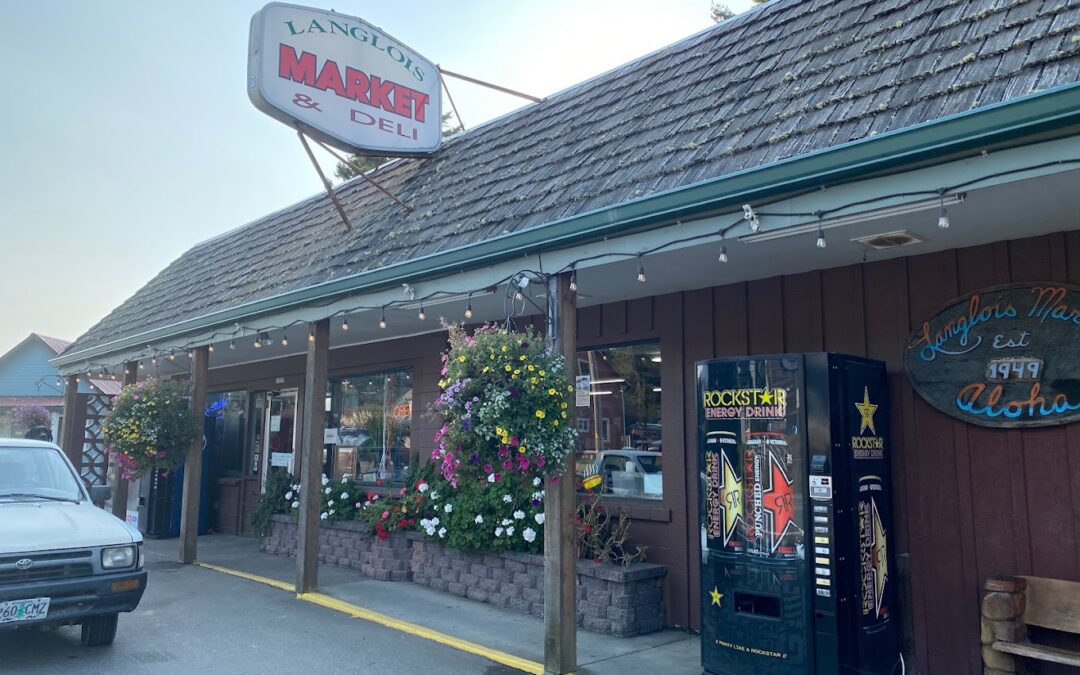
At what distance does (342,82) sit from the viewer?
9383mm

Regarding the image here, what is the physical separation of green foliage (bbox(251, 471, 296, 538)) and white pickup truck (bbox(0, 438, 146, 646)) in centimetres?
467

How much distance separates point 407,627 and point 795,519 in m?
3.67

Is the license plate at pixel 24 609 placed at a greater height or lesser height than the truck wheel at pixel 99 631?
greater

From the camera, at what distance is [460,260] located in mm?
6691

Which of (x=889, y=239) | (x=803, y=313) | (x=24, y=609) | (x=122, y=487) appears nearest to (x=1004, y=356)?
(x=889, y=239)

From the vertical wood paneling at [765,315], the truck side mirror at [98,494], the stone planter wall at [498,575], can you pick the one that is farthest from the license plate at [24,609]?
the vertical wood paneling at [765,315]

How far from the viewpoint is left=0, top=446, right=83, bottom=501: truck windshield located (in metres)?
6.76

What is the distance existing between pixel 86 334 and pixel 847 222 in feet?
49.0

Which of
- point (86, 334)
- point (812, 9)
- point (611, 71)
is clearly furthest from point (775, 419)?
point (86, 334)

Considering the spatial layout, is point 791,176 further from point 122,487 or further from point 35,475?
point 122,487

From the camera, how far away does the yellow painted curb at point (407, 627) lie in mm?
6079

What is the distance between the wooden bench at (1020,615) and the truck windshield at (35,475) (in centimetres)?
705

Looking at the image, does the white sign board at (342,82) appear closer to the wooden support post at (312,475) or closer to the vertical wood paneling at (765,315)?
the wooden support post at (312,475)

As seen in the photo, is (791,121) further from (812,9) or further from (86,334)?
(86,334)
